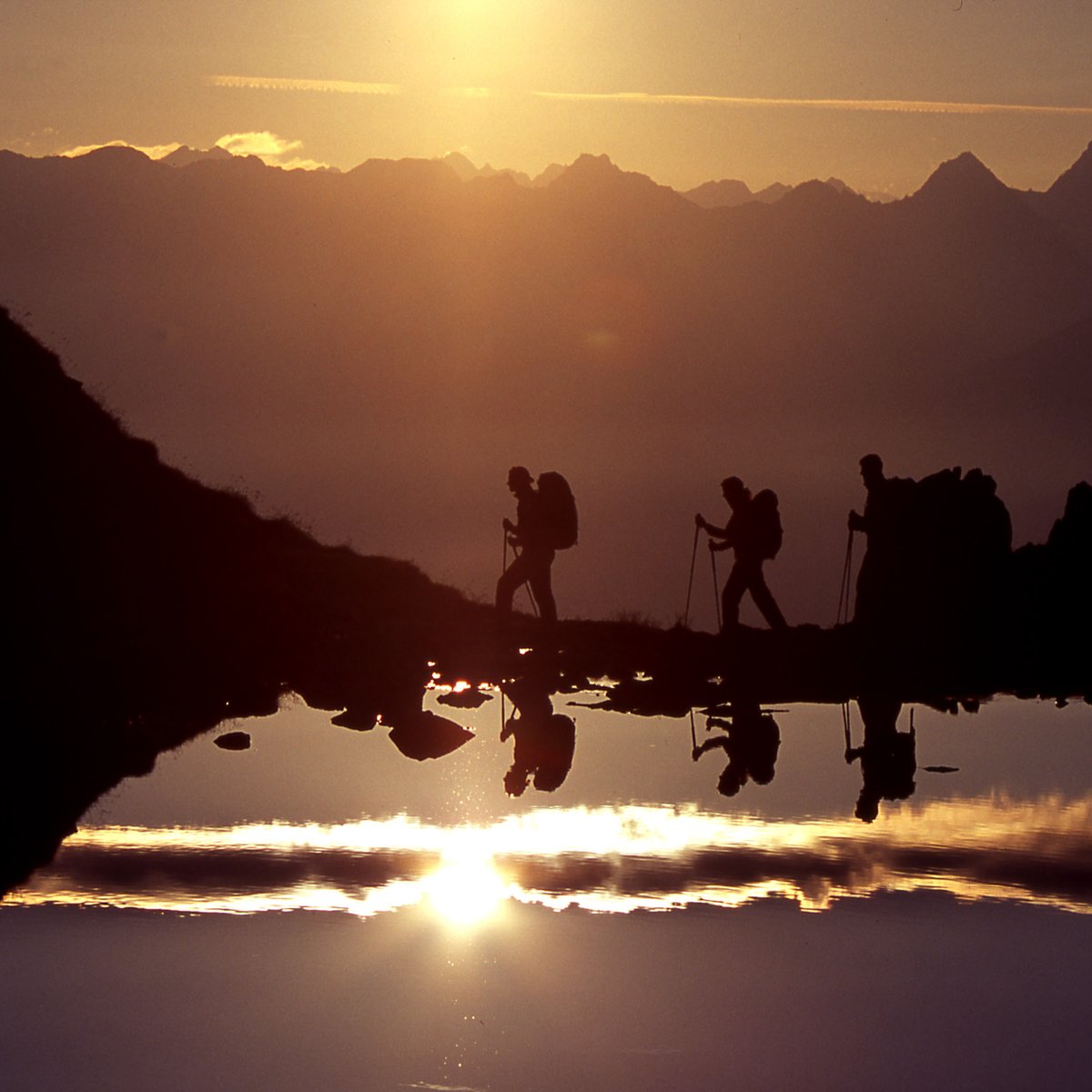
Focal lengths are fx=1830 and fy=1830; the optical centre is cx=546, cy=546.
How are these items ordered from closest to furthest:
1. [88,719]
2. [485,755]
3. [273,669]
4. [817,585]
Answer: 1. [485,755]
2. [88,719]
3. [273,669]
4. [817,585]

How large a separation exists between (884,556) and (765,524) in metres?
3.55

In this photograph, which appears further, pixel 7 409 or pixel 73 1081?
pixel 7 409

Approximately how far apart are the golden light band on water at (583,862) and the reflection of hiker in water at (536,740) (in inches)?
67.6

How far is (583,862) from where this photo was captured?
55.9ft

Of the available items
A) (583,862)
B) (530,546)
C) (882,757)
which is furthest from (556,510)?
(583,862)

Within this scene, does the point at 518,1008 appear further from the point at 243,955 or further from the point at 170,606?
the point at 170,606

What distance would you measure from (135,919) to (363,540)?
2992 cm

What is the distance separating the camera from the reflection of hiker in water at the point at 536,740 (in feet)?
69.5

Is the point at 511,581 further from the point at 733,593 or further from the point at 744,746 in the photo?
the point at 744,746

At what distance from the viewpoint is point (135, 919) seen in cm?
1493

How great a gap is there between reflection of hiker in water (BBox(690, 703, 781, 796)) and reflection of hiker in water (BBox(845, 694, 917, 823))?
1.04m

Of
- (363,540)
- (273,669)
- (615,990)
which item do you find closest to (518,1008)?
(615,990)

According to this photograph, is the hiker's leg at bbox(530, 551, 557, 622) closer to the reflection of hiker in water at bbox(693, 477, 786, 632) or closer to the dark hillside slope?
the dark hillside slope

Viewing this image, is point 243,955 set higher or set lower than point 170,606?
lower
